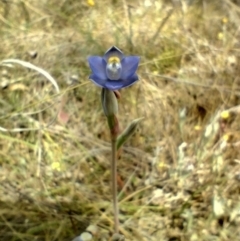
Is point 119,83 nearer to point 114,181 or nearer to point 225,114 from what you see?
point 114,181

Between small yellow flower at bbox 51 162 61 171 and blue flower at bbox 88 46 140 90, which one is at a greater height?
blue flower at bbox 88 46 140 90

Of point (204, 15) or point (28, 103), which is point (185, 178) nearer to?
point (28, 103)

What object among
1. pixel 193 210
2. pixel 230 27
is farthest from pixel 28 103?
pixel 230 27

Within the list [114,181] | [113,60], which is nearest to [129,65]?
[113,60]

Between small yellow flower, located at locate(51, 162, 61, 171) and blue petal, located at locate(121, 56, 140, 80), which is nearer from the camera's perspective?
blue petal, located at locate(121, 56, 140, 80)

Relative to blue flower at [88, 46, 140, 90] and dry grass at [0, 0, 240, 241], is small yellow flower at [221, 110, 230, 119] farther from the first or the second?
blue flower at [88, 46, 140, 90]

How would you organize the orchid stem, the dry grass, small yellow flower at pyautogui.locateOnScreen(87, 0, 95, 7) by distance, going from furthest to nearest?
small yellow flower at pyautogui.locateOnScreen(87, 0, 95, 7), the dry grass, the orchid stem

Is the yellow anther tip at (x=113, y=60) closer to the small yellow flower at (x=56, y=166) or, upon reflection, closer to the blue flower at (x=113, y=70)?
the blue flower at (x=113, y=70)

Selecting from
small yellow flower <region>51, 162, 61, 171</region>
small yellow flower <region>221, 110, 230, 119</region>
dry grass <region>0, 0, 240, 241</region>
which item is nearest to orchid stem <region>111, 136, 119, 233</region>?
dry grass <region>0, 0, 240, 241</region>
